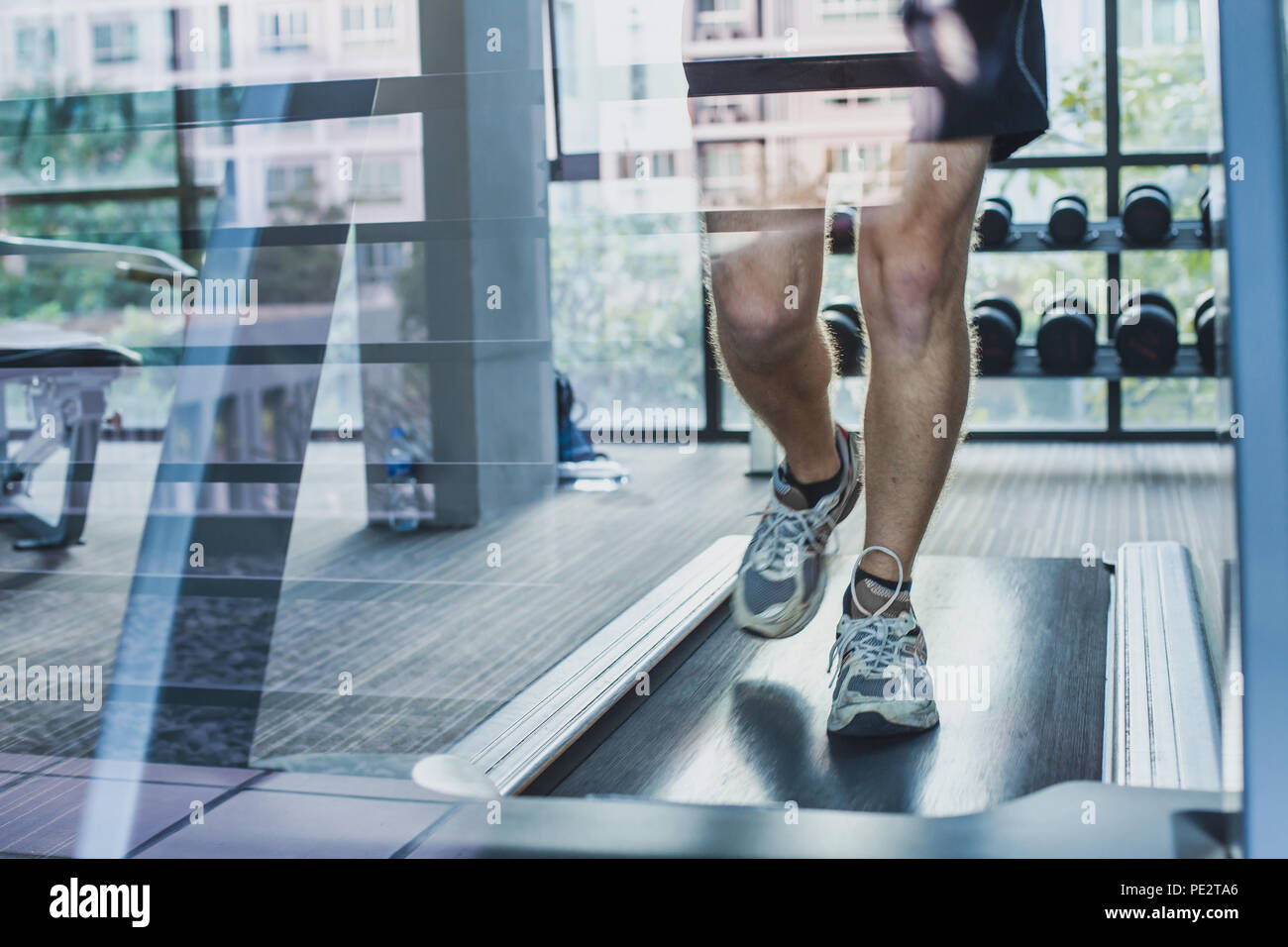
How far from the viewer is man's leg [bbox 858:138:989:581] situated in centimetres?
112

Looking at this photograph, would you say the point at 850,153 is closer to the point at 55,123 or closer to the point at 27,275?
the point at 55,123

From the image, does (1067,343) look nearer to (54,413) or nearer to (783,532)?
(783,532)

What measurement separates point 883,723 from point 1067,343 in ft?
9.25

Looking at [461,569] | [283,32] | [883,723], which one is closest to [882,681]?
[883,723]

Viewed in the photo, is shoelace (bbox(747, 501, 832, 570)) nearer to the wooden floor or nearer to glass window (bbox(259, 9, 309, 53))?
the wooden floor

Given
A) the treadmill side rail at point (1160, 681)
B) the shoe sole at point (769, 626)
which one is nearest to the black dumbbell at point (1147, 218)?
the treadmill side rail at point (1160, 681)

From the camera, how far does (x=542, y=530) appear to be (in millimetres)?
3006

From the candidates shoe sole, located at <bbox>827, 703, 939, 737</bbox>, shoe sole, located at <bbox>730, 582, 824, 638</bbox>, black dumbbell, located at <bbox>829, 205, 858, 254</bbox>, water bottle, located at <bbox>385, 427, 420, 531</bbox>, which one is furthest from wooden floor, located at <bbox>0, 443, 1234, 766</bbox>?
black dumbbell, located at <bbox>829, 205, 858, 254</bbox>

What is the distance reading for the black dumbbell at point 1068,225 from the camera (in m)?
3.74

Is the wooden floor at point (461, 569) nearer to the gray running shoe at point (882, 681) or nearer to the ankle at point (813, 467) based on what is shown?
the gray running shoe at point (882, 681)

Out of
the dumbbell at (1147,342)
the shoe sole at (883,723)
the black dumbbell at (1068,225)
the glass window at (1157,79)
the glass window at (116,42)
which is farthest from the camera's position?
the glass window at (1157,79)

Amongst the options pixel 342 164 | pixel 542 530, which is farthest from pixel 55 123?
pixel 542 530

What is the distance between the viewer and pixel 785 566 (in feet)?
4.48

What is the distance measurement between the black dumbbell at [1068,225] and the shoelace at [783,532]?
105 inches
